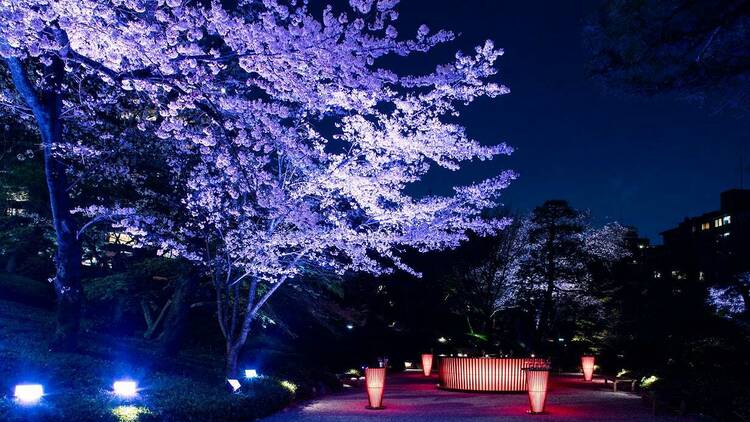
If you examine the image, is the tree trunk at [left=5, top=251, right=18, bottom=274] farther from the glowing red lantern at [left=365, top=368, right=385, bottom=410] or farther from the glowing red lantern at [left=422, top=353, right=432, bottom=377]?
the glowing red lantern at [left=422, top=353, right=432, bottom=377]

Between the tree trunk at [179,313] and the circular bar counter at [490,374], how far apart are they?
791 centimetres

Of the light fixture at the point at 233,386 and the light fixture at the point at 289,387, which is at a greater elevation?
the light fixture at the point at 233,386

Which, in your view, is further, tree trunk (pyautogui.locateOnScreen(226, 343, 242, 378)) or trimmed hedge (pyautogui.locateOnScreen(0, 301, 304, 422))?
tree trunk (pyautogui.locateOnScreen(226, 343, 242, 378))

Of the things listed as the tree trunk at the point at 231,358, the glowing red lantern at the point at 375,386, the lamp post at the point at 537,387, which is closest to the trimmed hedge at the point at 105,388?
the tree trunk at the point at 231,358

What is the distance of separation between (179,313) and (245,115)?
23.0 feet

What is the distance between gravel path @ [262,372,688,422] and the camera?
1101 centimetres

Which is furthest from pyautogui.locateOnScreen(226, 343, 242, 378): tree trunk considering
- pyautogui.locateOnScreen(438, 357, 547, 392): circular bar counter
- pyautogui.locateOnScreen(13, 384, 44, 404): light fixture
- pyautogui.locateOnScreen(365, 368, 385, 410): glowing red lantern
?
pyautogui.locateOnScreen(438, 357, 547, 392): circular bar counter

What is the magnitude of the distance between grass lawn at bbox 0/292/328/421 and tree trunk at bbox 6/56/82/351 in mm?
580

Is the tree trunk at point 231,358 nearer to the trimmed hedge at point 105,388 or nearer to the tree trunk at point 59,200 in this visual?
the trimmed hedge at point 105,388

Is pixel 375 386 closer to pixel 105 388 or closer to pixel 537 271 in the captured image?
pixel 105 388

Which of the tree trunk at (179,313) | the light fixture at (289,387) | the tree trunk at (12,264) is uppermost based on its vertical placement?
the tree trunk at (12,264)

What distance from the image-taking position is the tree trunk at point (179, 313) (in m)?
14.7

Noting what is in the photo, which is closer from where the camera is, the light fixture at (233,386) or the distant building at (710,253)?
the light fixture at (233,386)

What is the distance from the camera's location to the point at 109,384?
9.73m
